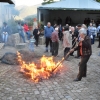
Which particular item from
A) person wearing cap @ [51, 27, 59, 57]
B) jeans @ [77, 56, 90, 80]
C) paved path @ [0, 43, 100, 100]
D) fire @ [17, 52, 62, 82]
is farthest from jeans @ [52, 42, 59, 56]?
jeans @ [77, 56, 90, 80]

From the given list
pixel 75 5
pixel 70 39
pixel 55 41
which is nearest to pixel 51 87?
pixel 70 39

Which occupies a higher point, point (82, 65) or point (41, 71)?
point (82, 65)

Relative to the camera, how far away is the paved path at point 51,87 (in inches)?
A: 225

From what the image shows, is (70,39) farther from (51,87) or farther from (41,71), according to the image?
(51,87)

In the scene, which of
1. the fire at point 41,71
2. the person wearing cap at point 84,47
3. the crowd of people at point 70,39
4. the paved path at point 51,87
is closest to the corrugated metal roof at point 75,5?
the crowd of people at point 70,39

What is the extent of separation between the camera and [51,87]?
21.1 feet

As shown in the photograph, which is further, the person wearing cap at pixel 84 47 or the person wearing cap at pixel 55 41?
the person wearing cap at pixel 55 41

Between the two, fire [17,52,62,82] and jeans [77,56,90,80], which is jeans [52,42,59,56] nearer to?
fire [17,52,62,82]

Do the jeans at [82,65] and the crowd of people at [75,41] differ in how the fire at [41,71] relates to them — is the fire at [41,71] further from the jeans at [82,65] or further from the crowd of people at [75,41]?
the jeans at [82,65]

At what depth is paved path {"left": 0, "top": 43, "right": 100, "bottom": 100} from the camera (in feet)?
18.7

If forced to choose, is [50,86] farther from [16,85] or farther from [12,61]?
[12,61]

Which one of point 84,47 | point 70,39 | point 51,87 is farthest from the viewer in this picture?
point 70,39

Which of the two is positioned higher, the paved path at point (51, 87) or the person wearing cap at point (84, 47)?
the person wearing cap at point (84, 47)

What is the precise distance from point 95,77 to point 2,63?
4.13m
